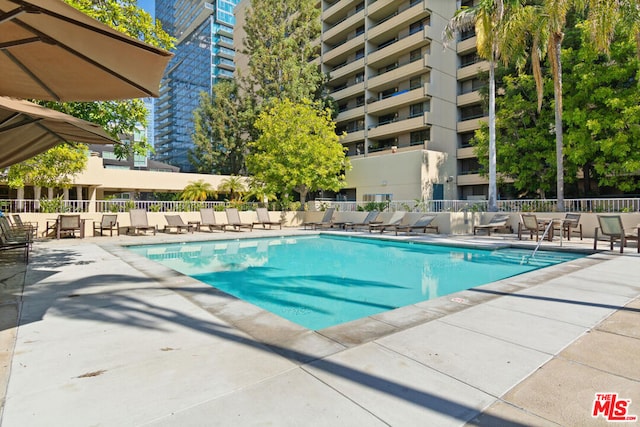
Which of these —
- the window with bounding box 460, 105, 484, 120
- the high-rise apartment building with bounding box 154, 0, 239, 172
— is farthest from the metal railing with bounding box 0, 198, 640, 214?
the high-rise apartment building with bounding box 154, 0, 239, 172

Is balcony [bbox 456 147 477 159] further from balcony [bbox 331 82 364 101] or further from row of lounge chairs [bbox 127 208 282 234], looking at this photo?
row of lounge chairs [bbox 127 208 282 234]

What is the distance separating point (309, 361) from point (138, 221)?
15.9 metres

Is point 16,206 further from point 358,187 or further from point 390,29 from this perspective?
point 390,29

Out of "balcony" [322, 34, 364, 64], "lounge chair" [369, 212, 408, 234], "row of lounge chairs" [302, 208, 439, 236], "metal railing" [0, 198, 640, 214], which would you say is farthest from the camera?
"balcony" [322, 34, 364, 64]

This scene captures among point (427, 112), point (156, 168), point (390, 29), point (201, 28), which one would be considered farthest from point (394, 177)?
point (201, 28)

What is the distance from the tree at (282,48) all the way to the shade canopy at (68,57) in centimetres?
2745

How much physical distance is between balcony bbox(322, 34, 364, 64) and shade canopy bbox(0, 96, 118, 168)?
1325 inches

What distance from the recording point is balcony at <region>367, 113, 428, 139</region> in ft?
95.4

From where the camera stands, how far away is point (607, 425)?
2.14 m

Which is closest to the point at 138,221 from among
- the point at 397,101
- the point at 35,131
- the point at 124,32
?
the point at 124,32

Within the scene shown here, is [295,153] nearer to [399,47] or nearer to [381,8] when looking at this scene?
[399,47]

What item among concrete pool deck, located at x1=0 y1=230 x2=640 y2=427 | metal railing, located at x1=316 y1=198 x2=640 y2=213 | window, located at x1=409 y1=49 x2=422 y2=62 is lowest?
concrete pool deck, located at x1=0 y1=230 x2=640 y2=427

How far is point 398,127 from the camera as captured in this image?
3055cm

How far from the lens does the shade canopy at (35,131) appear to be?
4398 mm
